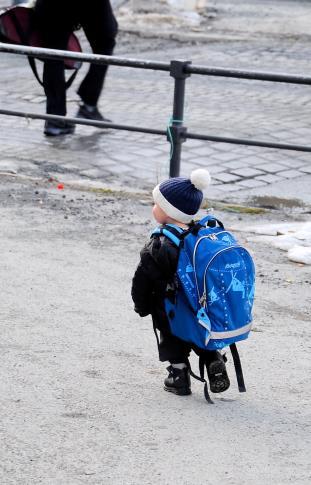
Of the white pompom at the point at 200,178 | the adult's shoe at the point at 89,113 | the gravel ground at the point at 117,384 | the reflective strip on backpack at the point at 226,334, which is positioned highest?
the white pompom at the point at 200,178

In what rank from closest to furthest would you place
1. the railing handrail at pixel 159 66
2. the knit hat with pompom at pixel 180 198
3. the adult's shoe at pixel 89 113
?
the knit hat with pompom at pixel 180 198, the railing handrail at pixel 159 66, the adult's shoe at pixel 89 113

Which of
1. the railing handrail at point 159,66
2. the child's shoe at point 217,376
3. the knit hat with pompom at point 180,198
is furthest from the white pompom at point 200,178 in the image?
the railing handrail at point 159,66

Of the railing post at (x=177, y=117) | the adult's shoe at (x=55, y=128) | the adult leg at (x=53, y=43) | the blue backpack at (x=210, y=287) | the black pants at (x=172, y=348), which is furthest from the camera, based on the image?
the adult's shoe at (x=55, y=128)

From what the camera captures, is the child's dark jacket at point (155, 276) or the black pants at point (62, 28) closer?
the child's dark jacket at point (155, 276)

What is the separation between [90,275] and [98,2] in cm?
409

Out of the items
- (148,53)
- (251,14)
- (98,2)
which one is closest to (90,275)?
(98,2)

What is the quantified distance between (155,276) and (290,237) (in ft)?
8.16

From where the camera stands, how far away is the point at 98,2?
913 cm

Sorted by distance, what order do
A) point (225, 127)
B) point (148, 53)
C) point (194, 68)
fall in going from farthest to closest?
point (148, 53)
point (225, 127)
point (194, 68)

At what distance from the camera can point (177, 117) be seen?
7285 millimetres

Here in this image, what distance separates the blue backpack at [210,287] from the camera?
398 centimetres

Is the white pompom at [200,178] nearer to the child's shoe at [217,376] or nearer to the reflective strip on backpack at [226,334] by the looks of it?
the reflective strip on backpack at [226,334]

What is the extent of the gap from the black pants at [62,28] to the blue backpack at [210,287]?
17.1ft

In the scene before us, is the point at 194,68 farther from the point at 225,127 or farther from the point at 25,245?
the point at 225,127
